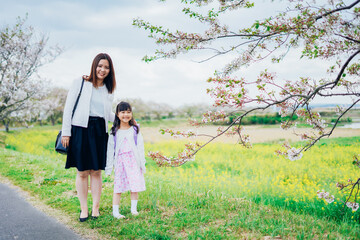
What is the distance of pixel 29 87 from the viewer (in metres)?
16.1

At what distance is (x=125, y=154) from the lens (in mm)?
4227

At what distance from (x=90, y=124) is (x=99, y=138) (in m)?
0.24

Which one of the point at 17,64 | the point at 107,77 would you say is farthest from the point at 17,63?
the point at 107,77

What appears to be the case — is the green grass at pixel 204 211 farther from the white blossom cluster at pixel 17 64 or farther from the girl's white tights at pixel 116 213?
the white blossom cluster at pixel 17 64

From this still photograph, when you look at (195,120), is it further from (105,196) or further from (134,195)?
(105,196)

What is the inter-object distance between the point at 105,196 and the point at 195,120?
102 inches

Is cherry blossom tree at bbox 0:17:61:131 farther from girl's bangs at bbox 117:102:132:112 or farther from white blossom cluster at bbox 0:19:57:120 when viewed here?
girl's bangs at bbox 117:102:132:112

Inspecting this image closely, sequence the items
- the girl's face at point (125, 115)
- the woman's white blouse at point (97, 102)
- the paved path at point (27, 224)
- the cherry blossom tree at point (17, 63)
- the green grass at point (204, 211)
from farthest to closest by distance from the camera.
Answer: the cherry blossom tree at point (17, 63) < the girl's face at point (125, 115) < the woman's white blouse at point (97, 102) < the paved path at point (27, 224) < the green grass at point (204, 211)

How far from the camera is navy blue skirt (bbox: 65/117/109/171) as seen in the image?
12.9 feet

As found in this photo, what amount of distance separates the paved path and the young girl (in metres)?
0.80

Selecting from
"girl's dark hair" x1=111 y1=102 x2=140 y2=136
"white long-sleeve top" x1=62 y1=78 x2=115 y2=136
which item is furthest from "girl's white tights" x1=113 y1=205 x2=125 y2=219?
"white long-sleeve top" x1=62 y1=78 x2=115 y2=136

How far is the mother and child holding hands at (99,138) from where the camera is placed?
3.91 metres

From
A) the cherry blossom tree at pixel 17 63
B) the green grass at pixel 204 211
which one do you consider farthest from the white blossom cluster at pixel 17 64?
the green grass at pixel 204 211

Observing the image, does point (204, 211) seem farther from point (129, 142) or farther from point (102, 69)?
point (102, 69)
